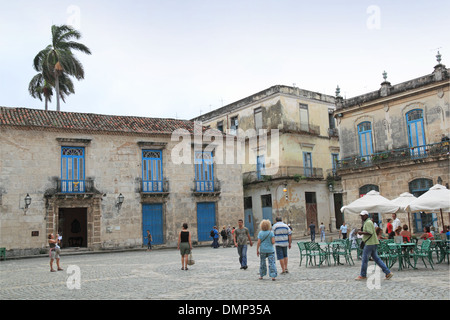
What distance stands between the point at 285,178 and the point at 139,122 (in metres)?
11.0

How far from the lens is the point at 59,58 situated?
1249 inches

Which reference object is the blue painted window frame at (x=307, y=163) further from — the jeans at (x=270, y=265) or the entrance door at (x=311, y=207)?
the jeans at (x=270, y=265)

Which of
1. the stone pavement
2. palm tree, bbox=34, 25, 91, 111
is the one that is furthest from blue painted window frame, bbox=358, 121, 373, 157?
palm tree, bbox=34, 25, 91, 111

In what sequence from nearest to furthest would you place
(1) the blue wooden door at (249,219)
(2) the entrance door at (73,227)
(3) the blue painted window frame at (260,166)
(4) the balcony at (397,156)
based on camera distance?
(4) the balcony at (397,156)
(2) the entrance door at (73,227)
(3) the blue painted window frame at (260,166)
(1) the blue wooden door at (249,219)

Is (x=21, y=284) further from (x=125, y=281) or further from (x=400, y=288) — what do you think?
(x=400, y=288)

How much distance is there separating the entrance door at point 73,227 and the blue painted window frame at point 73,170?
4076mm

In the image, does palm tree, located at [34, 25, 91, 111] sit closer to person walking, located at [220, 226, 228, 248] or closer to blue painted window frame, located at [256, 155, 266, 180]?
blue painted window frame, located at [256, 155, 266, 180]

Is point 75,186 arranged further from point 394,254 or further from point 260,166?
point 394,254

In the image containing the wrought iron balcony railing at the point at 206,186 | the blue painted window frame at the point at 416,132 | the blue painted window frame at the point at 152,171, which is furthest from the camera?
the wrought iron balcony railing at the point at 206,186

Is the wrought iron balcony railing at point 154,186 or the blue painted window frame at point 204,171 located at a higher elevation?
the blue painted window frame at point 204,171

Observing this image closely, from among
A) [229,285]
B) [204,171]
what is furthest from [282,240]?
[204,171]

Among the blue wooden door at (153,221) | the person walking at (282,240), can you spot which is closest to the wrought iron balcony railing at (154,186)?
the blue wooden door at (153,221)

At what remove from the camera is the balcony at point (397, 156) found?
2228 cm
